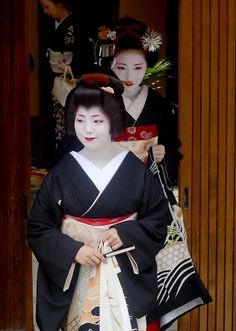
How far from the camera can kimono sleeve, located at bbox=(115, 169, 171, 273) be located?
12.1 feet

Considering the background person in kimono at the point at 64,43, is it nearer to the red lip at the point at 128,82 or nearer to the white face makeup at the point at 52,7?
the white face makeup at the point at 52,7

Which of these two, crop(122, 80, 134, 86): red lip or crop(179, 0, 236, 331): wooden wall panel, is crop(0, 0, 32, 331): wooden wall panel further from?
crop(179, 0, 236, 331): wooden wall panel

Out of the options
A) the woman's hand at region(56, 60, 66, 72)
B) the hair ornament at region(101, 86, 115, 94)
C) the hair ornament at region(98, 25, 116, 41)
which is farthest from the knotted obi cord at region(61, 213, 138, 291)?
the woman's hand at region(56, 60, 66, 72)

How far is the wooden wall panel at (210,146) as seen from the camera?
486 centimetres

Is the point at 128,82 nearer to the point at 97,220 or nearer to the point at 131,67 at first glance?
the point at 131,67

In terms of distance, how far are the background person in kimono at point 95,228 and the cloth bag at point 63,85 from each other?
1.17 meters

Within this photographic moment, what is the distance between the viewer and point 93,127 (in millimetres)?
3701

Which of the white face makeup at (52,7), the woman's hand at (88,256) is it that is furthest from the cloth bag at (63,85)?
the woman's hand at (88,256)

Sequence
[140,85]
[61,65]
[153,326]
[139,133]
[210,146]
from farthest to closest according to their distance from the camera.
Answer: [61,65] < [210,146] < [140,85] < [139,133] < [153,326]

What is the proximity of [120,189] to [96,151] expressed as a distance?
0.73 ft

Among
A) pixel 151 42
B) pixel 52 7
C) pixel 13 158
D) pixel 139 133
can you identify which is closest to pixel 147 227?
pixel 139 133

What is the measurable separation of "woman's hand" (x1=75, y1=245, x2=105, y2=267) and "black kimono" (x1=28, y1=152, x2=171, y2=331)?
0.09 feet

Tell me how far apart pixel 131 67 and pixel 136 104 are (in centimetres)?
22

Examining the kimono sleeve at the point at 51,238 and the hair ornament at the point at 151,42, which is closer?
the kimono sleeve at the point at 51,238
